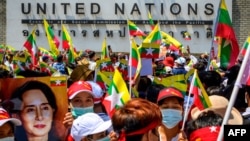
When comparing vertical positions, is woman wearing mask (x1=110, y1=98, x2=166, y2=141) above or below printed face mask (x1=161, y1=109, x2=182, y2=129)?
above

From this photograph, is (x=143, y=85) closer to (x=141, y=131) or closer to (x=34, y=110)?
(x=34, y=110)

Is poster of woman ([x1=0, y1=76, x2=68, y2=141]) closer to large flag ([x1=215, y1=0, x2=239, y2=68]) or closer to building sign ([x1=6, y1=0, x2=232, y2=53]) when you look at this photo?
large flag ([x1=215, y1=0, x2=239, y2=68])

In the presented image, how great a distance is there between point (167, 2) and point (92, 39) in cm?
293

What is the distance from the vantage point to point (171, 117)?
17.0 feet

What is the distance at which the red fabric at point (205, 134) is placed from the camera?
3.81m

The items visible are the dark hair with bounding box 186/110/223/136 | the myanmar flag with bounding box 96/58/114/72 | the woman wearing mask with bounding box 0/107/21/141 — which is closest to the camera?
the dark hair with bounding box 186/110/223/136

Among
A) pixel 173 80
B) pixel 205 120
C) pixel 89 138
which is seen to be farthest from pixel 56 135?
pixel 173 80

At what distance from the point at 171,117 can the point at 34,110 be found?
1082 millimetres

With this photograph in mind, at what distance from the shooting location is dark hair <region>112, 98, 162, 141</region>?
3.67 meters

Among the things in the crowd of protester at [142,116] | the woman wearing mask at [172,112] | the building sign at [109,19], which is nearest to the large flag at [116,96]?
the crowd of protester at [142,116]

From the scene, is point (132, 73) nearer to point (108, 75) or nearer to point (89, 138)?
point (108, 75)

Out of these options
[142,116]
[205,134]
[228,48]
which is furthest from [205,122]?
[228,48]

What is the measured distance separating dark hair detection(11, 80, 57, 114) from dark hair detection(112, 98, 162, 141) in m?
1.12

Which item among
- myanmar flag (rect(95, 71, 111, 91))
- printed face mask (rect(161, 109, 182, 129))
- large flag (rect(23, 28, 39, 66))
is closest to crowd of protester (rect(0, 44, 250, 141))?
printed face mask (rect(161, 109, 182, 129))
